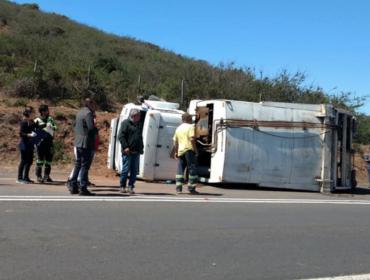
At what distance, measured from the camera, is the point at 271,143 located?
35.1ft

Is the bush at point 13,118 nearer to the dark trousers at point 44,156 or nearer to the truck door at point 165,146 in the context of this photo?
the dark trousers at point 44,156

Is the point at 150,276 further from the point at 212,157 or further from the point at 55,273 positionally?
the point at 212,157

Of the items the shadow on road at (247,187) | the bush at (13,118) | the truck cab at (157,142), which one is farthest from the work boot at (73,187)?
the bush at (13,118)

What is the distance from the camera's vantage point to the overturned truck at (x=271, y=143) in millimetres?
10336

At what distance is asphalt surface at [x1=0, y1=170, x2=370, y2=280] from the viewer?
4.40 meters

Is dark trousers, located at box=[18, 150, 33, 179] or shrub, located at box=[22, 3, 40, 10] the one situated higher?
shrub, located at box=[22, 3, 40, 10]

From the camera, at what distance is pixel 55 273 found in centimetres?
410

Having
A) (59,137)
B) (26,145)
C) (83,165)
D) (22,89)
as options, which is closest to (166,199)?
(83,165)

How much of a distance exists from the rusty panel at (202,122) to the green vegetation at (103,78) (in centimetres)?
725

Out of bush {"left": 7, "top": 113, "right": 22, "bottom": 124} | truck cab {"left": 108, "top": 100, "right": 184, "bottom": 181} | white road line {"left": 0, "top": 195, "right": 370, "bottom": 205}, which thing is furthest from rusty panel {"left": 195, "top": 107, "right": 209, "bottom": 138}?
Answer: bush {"left": 7, "top": 113, "right": 22, "bottom": 124}

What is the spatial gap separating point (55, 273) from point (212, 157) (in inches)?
268

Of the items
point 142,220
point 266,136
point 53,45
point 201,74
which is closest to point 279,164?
point 266,136

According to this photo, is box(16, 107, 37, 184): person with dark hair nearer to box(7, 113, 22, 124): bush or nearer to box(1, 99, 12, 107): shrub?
box(7, 113, 22, 124): bush

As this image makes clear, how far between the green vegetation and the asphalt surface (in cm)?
942
